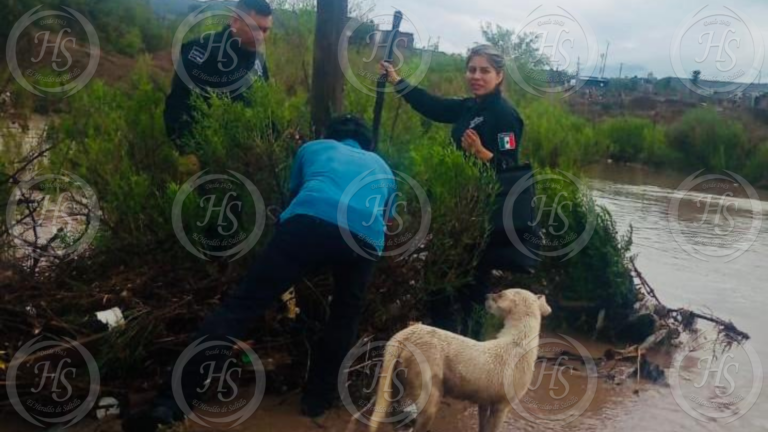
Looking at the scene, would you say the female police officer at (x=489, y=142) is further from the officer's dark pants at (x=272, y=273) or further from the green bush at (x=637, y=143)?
the green bush at (x=637, y=143)

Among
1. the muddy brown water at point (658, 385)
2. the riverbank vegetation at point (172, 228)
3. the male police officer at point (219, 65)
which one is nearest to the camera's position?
the riverbank vegetation at point (172, 228)

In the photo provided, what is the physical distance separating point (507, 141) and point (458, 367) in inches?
76.9

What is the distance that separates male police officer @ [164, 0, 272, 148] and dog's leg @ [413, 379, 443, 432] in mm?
2758

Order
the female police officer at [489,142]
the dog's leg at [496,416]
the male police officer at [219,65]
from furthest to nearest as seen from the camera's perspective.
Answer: the male police officer at [219,65] → the female police officer at [489,142] → the dog's leg at [496,416]

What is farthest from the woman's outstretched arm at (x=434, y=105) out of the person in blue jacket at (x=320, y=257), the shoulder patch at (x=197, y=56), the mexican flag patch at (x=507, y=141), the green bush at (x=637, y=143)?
the green bush at (x=637, y=143)

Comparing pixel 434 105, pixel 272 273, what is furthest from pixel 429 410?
pixel 434 105

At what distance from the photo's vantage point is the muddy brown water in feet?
15.1

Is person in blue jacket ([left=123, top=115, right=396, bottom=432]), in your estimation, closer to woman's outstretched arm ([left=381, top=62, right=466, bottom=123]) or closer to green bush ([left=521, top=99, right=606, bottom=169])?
woman's outstretched arm ([left=381, top=62, right=466, bottom=123])

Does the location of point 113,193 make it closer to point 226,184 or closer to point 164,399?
point 226,184

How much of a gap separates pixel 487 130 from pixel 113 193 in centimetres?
275

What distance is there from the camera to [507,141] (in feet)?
17.0

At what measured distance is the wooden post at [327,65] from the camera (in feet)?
17.1

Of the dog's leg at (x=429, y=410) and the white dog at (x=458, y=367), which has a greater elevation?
the white dog at (x=458, y=367)

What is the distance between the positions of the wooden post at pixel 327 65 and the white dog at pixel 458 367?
6.59 feet
